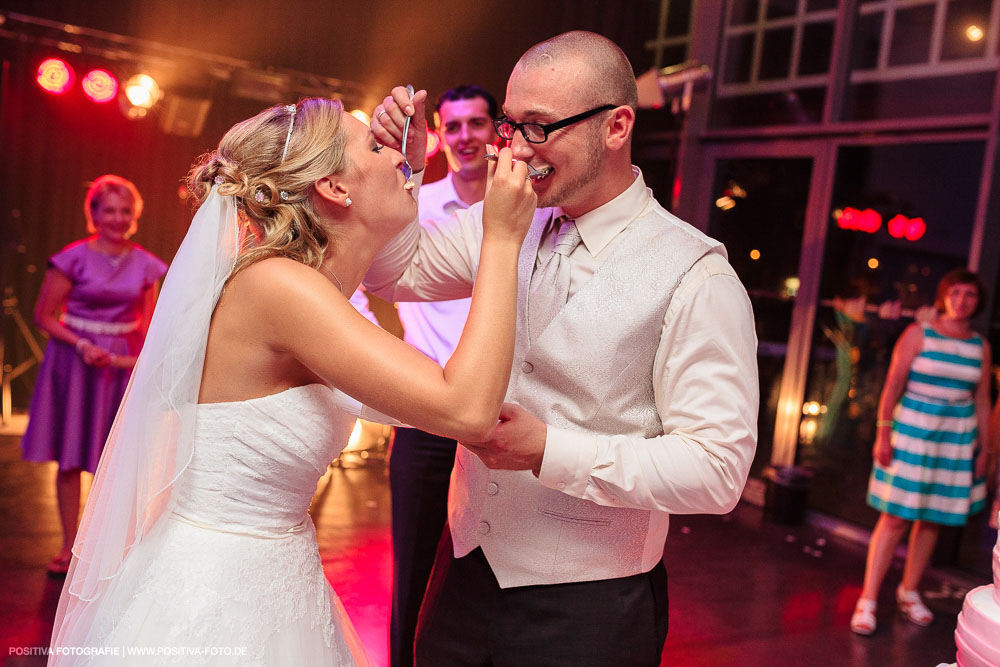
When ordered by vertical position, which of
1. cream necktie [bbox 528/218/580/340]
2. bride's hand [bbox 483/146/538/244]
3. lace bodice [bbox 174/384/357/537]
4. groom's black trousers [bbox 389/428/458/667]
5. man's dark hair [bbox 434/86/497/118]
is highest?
man's dark hair [bbox 434/86/497/118]

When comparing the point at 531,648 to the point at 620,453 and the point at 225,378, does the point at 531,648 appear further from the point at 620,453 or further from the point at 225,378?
the point at 225,378

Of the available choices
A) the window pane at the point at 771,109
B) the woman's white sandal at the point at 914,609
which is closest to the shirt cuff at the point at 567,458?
the woman's white sandal at the point at 914,609

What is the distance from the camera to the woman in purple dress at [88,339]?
375cm

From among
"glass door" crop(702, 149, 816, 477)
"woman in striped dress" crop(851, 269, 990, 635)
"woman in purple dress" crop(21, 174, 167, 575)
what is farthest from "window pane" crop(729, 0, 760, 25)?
"woman in purple dress" crop(21, 174, 167, 575)

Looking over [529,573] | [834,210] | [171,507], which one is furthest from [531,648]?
[834,210]

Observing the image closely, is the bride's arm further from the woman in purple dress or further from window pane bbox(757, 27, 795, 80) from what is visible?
window pane bbox(757, 27, 795, 80)

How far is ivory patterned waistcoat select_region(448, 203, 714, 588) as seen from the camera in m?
→ 1.56

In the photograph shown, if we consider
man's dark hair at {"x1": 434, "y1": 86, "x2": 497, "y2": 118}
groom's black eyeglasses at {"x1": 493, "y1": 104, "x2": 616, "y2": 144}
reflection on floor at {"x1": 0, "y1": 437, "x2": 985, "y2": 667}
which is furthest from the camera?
reflection on floor at {"x1": 0, "y1": 437, "x2": 985, "y2": 667}

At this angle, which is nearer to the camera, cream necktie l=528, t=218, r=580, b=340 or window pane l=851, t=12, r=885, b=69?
cream necktie l=528, t=218, r=580, b=340

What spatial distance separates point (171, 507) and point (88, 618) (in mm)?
238

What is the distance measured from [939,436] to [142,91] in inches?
223

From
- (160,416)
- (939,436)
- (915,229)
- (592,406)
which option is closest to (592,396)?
(592,406)

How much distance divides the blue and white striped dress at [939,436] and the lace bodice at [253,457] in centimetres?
341

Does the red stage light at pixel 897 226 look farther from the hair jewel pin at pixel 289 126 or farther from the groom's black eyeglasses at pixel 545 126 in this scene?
the hair jewel pin at pixel 289 126
